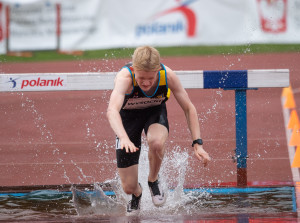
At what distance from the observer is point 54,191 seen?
21.1 ft

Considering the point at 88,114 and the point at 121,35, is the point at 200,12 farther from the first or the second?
the point at 88,114

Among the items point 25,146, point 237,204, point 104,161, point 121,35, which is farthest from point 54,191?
point 121,35

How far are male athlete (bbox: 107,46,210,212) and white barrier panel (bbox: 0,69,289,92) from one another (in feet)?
3.10

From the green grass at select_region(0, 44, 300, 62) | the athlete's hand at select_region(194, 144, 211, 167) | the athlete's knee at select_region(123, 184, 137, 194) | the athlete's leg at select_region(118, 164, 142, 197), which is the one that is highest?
the green grass at select_region(0, 44, 300, 62)

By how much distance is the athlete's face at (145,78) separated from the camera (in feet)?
16.2

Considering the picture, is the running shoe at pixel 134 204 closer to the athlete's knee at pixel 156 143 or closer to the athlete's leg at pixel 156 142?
the athlete's leg at pixel 156 142

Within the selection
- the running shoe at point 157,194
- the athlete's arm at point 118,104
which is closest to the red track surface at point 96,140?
the running shoe at point 157,194

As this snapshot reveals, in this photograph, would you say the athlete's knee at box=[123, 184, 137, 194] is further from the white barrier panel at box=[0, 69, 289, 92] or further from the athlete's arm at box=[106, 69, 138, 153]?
the white barrier panel at box=[0, 69, 289, 92]

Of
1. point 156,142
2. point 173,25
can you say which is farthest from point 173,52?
point 156,142

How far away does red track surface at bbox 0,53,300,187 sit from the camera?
23.6 feet

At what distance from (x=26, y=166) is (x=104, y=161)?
0.98 meters

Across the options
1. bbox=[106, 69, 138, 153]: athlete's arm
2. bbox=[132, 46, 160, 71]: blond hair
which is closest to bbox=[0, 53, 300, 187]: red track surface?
bbox=[106, 69, 138, 153]: athlete's arm

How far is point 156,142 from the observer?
5387 millimetres

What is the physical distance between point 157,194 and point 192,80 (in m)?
1.44
